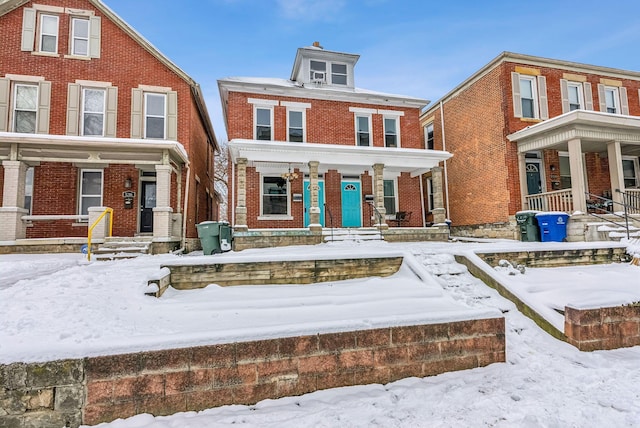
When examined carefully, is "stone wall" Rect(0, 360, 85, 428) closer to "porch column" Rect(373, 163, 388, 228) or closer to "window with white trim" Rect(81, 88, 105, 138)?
"porch column" Rect(373, 163, 388, 228)

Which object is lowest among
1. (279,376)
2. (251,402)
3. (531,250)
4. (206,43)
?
(251,402)

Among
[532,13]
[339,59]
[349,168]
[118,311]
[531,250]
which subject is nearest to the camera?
[118,311]

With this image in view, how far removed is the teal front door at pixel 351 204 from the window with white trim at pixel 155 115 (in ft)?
24.7

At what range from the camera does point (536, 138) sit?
466 inches

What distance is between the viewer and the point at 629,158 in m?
14.1

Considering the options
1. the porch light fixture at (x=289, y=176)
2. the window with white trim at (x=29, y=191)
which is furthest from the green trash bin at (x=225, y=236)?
the window with white trim at (x=29, y=191)

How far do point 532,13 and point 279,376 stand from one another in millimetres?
22617

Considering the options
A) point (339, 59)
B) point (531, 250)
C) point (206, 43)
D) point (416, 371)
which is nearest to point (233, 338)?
point (416, 371)

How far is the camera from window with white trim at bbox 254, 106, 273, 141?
43.0ft

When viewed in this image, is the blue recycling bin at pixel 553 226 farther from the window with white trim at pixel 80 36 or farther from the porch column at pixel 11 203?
the window with white trim at pixel 80 36

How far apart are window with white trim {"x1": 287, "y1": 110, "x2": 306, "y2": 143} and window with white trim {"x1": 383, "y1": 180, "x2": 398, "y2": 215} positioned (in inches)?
174

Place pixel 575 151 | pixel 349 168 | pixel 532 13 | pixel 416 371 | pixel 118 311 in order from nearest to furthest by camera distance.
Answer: pixel 416 371, pixel 118 311, pixel 575 151, pixel 349 168, pixel 532 13

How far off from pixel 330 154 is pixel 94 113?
8.67 meters

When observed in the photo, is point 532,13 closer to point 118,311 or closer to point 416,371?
point 416,371
